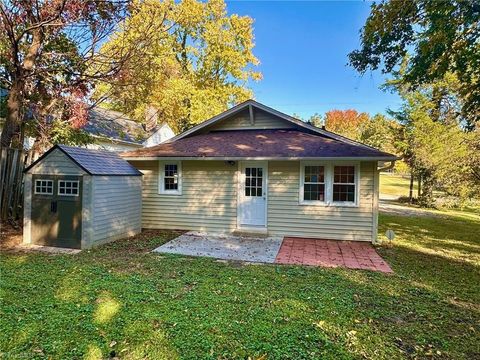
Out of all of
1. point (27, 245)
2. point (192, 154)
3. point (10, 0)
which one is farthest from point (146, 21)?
point (27, 245)

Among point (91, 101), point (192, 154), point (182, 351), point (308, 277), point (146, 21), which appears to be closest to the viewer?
point (182, 351)

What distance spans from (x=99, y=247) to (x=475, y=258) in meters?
9.17

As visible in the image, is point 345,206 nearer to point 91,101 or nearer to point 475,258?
point 475,258

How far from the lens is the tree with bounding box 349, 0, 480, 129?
19.7 feet

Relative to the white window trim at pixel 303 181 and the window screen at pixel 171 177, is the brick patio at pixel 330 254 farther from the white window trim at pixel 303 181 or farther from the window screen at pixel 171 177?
the window screen at pixel 171 177

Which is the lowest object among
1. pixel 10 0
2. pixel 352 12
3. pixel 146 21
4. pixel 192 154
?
pixel 192 154

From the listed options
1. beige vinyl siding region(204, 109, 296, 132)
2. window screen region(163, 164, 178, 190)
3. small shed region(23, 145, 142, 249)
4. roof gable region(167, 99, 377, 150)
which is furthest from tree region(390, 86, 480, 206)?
small shed region(23, 145, 142, 249)

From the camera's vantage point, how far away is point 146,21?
14.6m

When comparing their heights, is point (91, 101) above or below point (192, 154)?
above

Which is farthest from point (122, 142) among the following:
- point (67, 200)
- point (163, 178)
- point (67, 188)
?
point (67, 200)

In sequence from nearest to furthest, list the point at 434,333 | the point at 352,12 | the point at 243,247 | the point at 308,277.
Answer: the point at 434,333
the point at 308,277
the point at 243,247
the point at 352,12

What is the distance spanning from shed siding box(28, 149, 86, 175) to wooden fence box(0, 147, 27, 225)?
4.02 ft

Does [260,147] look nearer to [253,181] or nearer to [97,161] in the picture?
[253,181]

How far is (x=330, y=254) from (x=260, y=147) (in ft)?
12.6
